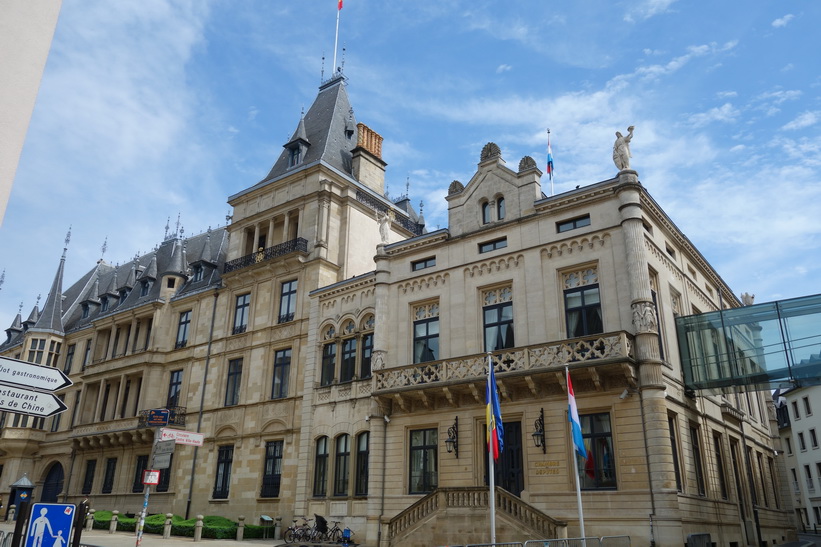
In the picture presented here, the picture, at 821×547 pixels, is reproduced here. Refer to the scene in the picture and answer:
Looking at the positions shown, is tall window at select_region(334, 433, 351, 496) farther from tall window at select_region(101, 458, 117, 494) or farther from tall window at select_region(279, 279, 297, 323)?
tall window at select_region(101, 458, 117, 494)

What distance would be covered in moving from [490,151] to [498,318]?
6815 mm

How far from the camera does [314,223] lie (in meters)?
32.9

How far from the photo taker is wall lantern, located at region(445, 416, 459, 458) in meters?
22.7

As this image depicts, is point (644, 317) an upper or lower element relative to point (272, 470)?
upper

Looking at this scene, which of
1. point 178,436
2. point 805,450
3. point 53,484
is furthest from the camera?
point 805,450

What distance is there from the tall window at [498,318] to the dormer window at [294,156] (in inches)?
670

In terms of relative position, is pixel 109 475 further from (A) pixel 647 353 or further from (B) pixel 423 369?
(A) pixel 647 353

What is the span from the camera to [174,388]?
36688 millimetres

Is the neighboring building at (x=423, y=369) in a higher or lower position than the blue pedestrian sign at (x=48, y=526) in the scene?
higher

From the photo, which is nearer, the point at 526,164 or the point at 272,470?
the point at 526,164

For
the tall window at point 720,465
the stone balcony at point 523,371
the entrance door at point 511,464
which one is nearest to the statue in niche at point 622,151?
the stone balcony at point 523,371

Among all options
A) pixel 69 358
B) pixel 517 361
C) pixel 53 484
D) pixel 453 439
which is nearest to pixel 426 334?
pixel 453 439

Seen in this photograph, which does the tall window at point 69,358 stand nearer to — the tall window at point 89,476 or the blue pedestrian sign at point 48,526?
the tall window at point 89,476

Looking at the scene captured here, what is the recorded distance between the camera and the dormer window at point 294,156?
36.6 metres
